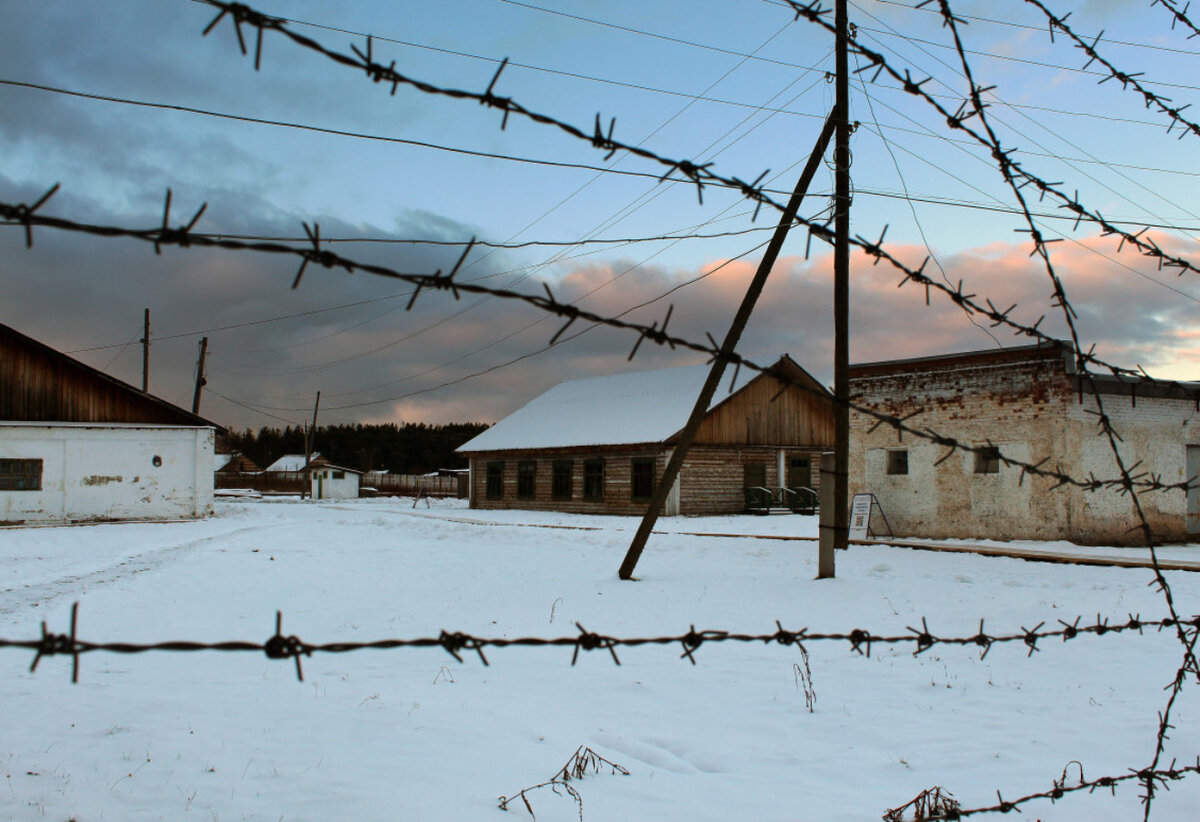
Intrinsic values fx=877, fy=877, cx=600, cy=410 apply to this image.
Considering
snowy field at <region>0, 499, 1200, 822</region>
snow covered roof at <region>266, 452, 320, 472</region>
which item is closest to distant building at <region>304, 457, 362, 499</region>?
snow covered roof at <region>266, 452, 320, 472</region>

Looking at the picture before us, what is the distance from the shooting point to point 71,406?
27.8 meters

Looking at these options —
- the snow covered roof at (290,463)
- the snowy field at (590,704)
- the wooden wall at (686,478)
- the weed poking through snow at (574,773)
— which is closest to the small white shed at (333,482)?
the wooden wall at (686,478)

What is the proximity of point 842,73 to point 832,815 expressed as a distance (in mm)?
13156

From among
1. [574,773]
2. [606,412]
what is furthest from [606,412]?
[574,773]

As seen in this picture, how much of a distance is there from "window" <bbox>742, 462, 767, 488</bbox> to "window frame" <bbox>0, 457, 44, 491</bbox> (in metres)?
23.3

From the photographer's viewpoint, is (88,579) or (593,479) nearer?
(88,579)

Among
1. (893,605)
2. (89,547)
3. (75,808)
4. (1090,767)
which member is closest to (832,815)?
Result: (1090,767)

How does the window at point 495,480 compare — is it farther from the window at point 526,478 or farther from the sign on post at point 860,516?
the sign on post at point 860,516

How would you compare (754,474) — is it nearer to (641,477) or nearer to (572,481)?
(641,477)

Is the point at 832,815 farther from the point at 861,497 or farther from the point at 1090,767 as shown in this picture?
the point at 861,497

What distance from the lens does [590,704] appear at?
23.0ft

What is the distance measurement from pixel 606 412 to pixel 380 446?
77.3 metres

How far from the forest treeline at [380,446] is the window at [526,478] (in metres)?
56.0

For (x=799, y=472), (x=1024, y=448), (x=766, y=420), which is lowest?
(x=799, y=472)
